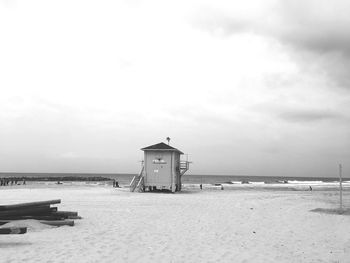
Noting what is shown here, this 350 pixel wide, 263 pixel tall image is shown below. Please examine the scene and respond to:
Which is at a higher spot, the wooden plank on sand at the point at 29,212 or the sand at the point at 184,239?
the wooden plank on sand at the point at 29,212

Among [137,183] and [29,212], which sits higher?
[137,183]

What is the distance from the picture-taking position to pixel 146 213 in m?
16.3

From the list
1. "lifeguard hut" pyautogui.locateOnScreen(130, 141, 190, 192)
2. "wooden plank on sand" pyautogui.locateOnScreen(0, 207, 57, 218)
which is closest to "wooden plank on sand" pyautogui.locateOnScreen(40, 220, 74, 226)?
"wooden plank on sand" pyautogui.locateOnScreen(0, 207, 57, 218)

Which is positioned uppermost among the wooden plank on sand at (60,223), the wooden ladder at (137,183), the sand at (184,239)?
the wooden ladder at (137,183)

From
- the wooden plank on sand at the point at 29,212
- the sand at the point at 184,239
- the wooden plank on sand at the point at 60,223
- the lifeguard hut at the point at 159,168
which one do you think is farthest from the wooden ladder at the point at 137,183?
the wooden plank on sand at the point at 60,223

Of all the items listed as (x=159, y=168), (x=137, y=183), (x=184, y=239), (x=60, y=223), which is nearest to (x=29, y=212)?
(x=60, y=223)

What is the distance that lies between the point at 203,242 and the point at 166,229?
2.20m

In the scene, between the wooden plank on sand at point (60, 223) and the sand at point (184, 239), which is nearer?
the sand at point (184, 239)

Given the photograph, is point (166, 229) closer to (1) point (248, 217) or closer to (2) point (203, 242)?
(2) point (203, 242)

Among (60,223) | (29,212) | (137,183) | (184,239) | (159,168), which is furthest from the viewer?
(137,183)

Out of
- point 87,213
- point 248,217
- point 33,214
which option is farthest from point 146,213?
point 33,214

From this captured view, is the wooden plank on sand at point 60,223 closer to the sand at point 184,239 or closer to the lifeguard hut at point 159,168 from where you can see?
the sand at point 184,239

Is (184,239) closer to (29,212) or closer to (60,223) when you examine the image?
(60,223)

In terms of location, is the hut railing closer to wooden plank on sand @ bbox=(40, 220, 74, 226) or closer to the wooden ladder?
the wooden ladder
